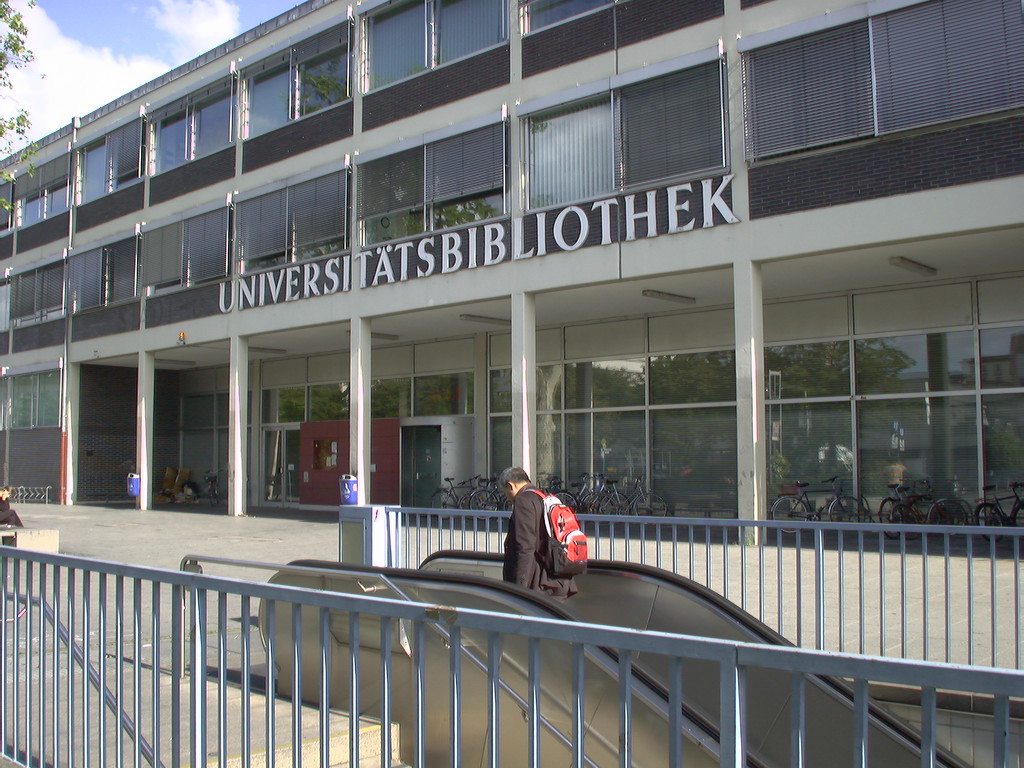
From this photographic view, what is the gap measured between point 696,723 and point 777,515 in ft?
39.0

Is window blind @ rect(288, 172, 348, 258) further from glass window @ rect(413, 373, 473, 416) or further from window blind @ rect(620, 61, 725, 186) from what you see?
window blind @ rect(620, 61, 725, 186)

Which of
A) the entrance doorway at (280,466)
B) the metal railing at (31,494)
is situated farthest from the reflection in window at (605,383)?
the metal railing at (31,494)

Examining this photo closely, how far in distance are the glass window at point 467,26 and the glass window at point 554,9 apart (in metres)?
0.66

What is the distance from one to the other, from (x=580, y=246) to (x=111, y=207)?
16.5 m

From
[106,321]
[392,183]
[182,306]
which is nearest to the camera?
[392,183]

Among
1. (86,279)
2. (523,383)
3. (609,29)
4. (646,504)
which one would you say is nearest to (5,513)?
(523,383)

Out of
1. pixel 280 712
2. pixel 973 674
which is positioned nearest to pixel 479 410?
pixel 280 712

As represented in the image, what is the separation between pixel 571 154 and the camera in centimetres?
1562

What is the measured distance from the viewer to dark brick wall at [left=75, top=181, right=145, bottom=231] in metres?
25.0

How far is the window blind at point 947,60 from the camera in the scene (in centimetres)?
1155

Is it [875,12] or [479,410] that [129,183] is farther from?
[875,12]

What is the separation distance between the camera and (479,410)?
68.0 feet

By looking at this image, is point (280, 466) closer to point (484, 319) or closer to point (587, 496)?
point (484, 319)

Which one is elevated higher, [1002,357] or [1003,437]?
[1002,357]
